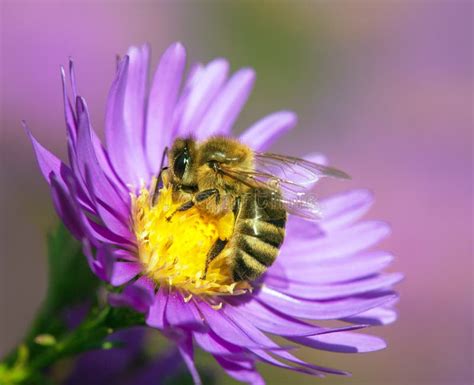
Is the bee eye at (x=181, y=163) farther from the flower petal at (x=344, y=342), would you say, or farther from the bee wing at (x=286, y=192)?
the flower petal at (x=344, y=342)

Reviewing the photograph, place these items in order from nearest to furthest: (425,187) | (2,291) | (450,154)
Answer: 1. (2,291)
2. (425,187)
3. (450,154)

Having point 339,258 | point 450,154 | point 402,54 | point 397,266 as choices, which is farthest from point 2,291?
point 402,54

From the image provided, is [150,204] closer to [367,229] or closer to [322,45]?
[367,229]

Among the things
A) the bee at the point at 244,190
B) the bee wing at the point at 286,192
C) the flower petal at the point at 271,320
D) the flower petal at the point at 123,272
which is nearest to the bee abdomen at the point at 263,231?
the bee at the point at 244,190

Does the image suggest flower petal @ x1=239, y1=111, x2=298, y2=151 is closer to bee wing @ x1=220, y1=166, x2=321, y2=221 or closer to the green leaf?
bee wing @ x1=220, y1=166, x2=321, y2=221

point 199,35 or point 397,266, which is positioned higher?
point 199,35

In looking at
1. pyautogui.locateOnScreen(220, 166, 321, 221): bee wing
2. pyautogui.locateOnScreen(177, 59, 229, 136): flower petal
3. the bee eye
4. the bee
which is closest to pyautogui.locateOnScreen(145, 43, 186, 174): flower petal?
pyautogui.locateOnScreen(177, 59, 229, 136): flower petal

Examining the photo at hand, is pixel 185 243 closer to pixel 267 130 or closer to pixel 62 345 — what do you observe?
pixel 62 345
